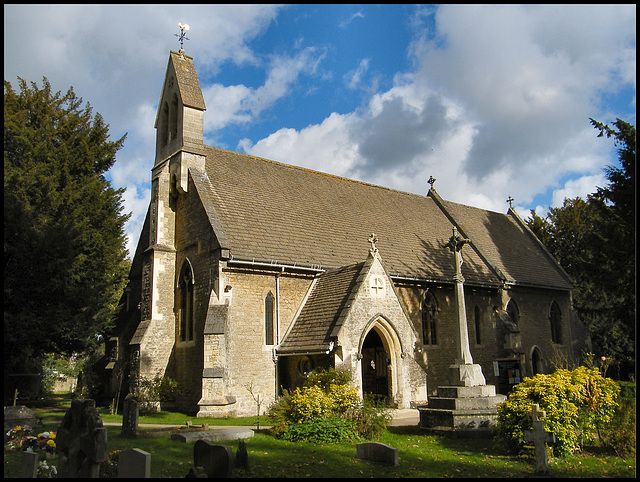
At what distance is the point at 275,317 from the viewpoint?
1945cm

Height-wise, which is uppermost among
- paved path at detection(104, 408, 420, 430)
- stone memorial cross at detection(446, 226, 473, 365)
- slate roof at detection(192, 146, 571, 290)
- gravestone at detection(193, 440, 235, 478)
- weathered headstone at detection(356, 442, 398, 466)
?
slate roof at detection(192, 146, 571, 290)

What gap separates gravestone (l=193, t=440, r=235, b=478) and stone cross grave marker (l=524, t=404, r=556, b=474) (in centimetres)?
531

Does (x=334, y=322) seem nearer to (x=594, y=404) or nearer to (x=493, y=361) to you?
(x=594, y=404)

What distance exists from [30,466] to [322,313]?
38.0 feet

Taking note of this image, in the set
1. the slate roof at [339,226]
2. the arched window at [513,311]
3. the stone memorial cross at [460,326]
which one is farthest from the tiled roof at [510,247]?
the stone memorial cross at [460,326]

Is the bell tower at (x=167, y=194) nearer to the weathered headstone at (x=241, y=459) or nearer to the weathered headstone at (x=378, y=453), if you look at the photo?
the weathered headstone at (x=241, y=459)

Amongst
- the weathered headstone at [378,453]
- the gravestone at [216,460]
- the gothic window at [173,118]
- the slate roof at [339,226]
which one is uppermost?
the gothic window at [173,118]

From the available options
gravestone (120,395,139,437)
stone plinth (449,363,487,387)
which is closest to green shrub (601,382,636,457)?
stone plinth (449,363,487,387)

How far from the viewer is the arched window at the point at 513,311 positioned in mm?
27328

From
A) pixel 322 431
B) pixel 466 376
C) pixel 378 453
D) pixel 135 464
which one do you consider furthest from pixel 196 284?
pixel 135 464

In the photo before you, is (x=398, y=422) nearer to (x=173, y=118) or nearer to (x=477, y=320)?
(x=477, y=320)

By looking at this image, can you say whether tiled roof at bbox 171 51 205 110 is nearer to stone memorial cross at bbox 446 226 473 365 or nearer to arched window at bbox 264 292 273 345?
arched window at bbox 264 292 273 345

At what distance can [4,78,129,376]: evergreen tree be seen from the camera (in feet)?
54.0

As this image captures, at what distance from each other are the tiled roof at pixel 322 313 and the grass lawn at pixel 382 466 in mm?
5144
